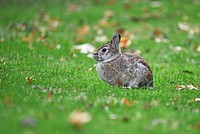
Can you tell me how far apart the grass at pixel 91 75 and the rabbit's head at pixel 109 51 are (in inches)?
27.0

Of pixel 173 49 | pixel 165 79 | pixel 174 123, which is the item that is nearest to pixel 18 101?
pixel 174 123

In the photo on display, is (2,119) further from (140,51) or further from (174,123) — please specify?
(140,51)

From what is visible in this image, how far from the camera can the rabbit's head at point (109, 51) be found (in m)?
12.6

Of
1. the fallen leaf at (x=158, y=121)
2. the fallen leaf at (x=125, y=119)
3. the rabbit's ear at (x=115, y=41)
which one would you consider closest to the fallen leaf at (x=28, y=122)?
the fallen leaf at (x=125, y=119)

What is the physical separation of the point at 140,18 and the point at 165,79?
12.4 meters

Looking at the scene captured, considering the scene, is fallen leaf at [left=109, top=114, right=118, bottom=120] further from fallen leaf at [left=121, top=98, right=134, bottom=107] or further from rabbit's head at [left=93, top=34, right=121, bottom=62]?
rabbit's head at [left=93, top=34, right=121, bottom=62]

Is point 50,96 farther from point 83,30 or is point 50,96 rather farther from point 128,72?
point 83,30

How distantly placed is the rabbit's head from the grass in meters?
0.69

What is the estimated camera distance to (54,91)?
35.2 feet

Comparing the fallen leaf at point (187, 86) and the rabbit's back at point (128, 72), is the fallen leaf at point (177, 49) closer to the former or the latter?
the fallen leaf at point (187, 86)

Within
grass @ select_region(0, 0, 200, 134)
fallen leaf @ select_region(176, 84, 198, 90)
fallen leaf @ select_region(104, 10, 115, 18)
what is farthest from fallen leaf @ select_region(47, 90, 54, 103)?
fallen leaf @ select_region(104, 10, 115, 18)

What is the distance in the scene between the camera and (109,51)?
1262 centimetres

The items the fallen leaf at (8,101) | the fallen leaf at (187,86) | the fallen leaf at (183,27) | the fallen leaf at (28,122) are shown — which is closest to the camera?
the fallen leaf at (28,122)

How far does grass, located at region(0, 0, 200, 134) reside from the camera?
27.9 ft
